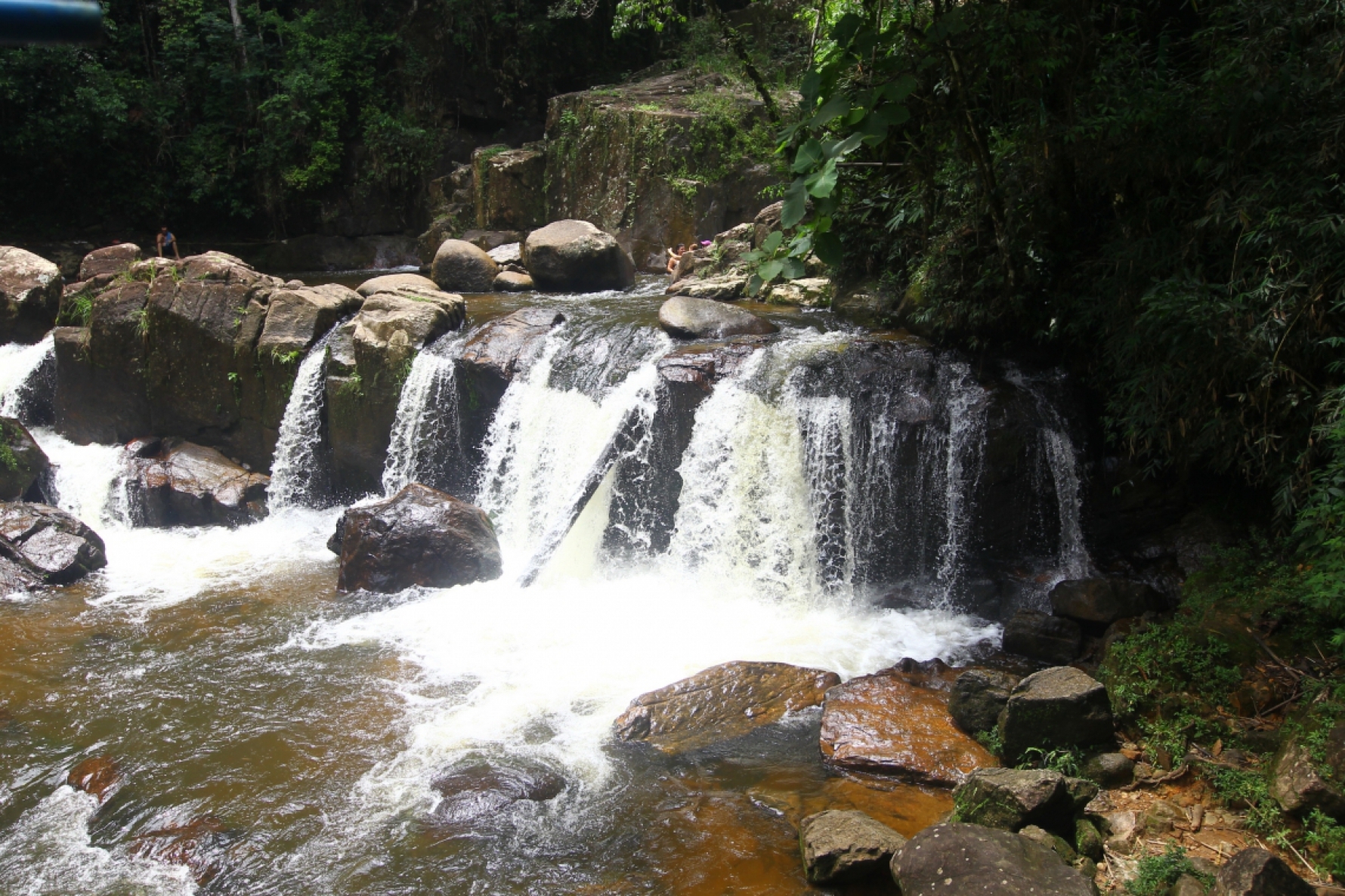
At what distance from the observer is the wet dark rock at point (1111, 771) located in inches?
182

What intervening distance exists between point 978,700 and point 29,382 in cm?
1217

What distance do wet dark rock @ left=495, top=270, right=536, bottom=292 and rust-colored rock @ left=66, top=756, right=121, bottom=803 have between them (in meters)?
→ 8.70

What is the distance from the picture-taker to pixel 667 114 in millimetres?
14820

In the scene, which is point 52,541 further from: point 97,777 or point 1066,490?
point 1066,490

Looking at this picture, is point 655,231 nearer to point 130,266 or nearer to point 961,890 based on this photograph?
point 130,266

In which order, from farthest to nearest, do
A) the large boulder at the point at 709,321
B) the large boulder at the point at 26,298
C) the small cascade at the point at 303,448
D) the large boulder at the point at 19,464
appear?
the large boulder at the point at 26,298 → the small cascade at the point at 303,448 → the large boulder at the point at 19,464 → the large boulder at the point at 709,321

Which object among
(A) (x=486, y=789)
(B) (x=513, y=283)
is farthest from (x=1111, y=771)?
(B) (x=513, y=283)

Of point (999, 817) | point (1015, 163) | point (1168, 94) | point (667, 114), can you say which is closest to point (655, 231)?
point (667, 114)

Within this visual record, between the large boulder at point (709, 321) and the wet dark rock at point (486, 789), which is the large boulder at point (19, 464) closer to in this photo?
the large boulder at point (709, 321)

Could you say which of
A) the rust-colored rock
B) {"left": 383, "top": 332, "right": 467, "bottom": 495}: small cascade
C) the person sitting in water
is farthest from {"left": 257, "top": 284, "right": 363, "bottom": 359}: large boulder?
the rust-colored rock

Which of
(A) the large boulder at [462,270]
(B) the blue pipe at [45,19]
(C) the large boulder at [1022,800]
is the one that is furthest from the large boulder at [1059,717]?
(A) the large boulder at [462,270]

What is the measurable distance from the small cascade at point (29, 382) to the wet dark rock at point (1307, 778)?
13.3m

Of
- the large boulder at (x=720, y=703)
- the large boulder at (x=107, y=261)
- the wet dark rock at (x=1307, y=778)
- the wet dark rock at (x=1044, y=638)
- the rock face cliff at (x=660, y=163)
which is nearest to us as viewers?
the wet dark rock at (x=1307, y=778)

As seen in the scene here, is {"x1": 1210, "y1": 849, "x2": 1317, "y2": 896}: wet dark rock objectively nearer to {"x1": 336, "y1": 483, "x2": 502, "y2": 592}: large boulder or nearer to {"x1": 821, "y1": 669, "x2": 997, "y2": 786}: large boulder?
{"x1": 821, "y1": 669, "x2": 997, "y2": 786}: large boulder
